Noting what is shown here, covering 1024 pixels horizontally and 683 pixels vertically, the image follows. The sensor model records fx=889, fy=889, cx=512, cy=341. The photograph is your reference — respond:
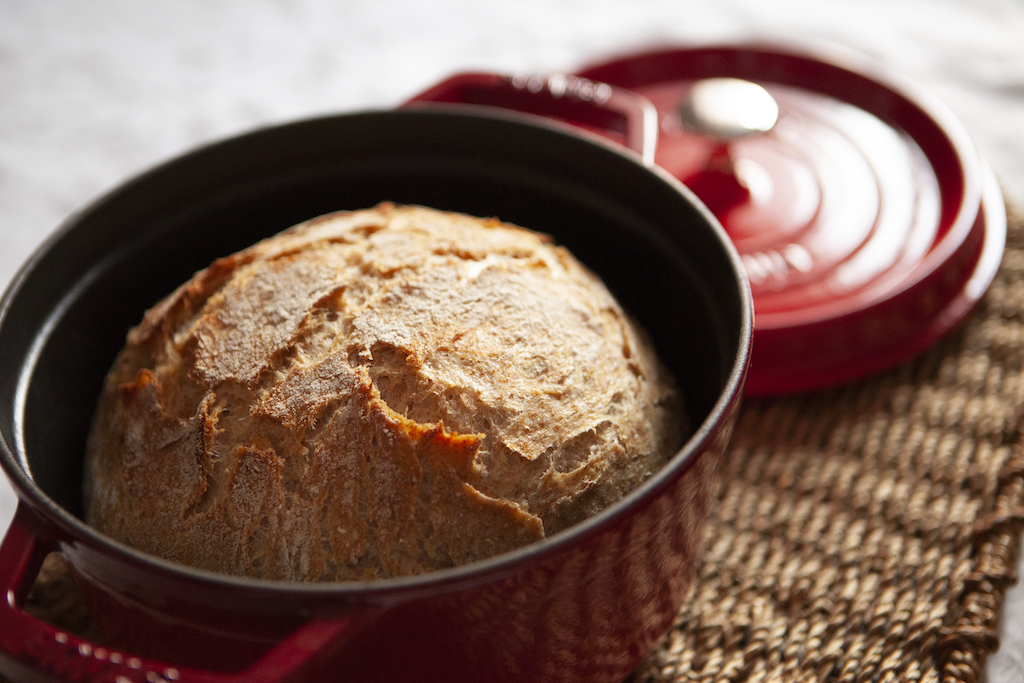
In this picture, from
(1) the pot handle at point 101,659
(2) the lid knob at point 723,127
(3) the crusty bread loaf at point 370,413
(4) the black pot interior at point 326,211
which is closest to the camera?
(1) the pot handle at point 101,659

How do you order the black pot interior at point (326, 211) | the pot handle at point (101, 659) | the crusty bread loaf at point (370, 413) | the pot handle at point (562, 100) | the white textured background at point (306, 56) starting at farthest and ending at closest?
the white textured background at point (306, 56) < the pot handle at point (562, 100) < the black pot interior at point (326, 211) < the crusty bread loaf at point (370, 413) < the pot handle at point (101, 659)

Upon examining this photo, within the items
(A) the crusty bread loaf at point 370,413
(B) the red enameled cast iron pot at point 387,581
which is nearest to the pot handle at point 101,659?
(B) the red enameled cast iron pot at point 387,581

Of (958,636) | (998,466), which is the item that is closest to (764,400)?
(998,466)

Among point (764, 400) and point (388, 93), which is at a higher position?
point (388, 93)

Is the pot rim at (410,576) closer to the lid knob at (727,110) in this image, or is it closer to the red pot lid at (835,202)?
the red pot lid at (835,202)

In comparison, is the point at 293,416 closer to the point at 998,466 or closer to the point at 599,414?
the point at 599,414

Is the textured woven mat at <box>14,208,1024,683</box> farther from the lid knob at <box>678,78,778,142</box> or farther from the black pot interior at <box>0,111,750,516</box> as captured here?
the lid knob at <box>678,78,778,142</box>

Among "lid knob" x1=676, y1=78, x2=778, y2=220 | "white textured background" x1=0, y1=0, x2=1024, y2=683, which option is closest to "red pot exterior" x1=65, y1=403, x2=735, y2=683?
"lid knob" x1=676, y1=78, x2=778, y2=220
